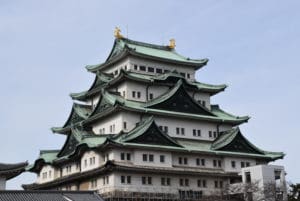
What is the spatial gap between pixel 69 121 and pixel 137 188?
17623mm

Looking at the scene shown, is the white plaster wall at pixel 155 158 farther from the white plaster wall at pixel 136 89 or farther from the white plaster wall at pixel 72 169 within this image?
the white plaster wall at pixel 136 89

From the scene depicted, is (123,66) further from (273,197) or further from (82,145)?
(273,197)

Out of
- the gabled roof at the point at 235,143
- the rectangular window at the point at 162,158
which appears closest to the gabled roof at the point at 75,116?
the rectangular window at the point at 162,158

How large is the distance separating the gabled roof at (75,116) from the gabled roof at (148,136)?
10318 mm

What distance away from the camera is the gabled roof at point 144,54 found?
6359 centimetres

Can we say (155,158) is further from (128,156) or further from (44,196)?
(44,196)

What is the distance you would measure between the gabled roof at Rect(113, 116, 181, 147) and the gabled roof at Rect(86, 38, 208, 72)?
421 inches

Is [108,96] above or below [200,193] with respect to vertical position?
above

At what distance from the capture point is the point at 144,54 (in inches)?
2499

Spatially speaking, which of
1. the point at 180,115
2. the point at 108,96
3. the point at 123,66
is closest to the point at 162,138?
the point at 180,115

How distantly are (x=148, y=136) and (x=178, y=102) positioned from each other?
771 centimetres

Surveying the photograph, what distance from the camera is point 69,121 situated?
66.4m

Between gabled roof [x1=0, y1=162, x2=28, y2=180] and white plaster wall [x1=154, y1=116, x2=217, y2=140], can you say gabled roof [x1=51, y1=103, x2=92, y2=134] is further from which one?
gabled roof [x1=0, y1=162, x2=28, y2=180]

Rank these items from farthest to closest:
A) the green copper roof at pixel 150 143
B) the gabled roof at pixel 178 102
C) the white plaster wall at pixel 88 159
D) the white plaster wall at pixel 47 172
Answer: the white plaster wall at pixel 47 172 → the gabled roof at pixel 178 102 → the white plaster wall at pixel 88 159 → the green copper roof at pixel 150 143
